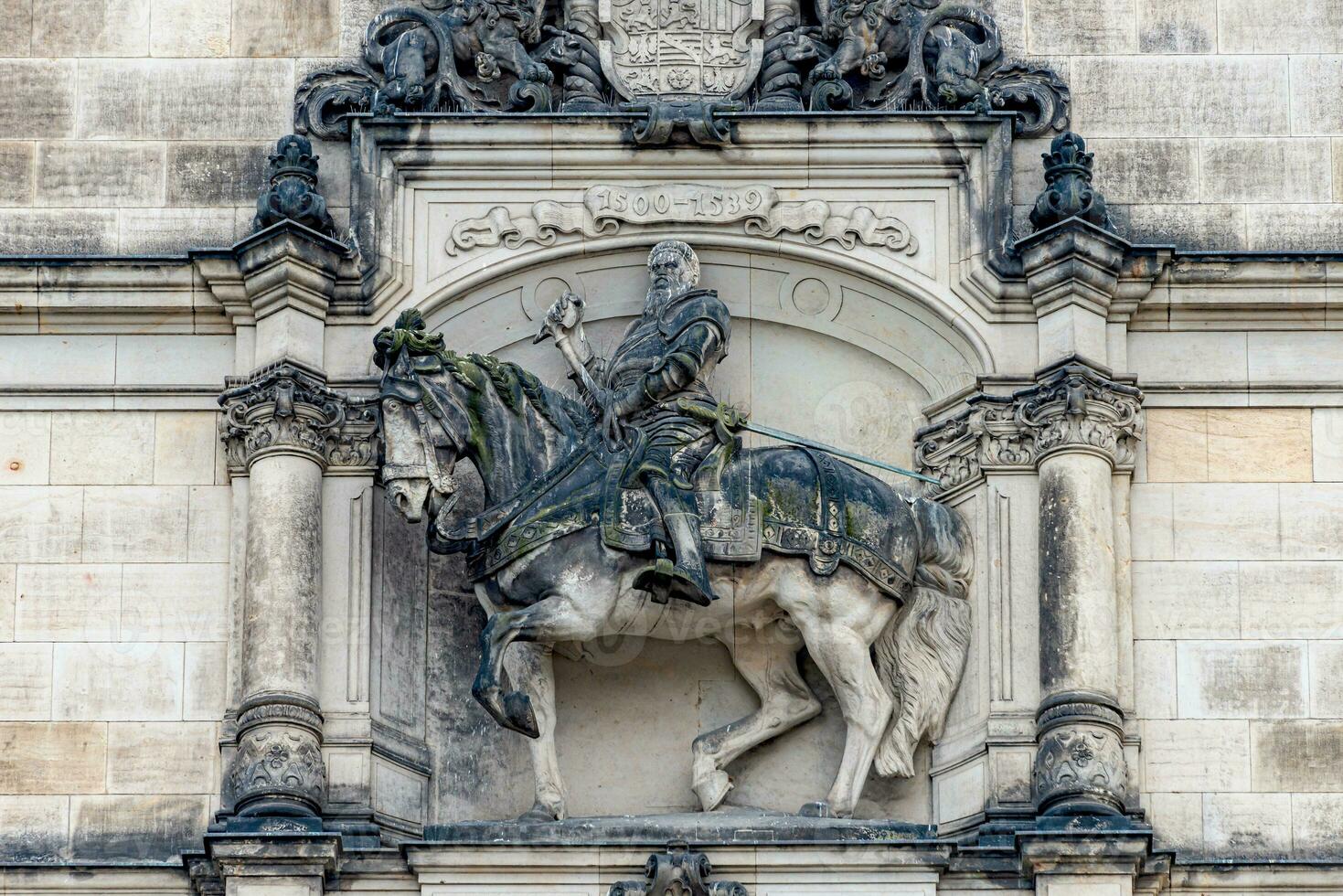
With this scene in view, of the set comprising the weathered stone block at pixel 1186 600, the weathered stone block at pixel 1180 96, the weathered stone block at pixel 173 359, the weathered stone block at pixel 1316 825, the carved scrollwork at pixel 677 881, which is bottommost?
the carved scrollwork at pixel 677 881

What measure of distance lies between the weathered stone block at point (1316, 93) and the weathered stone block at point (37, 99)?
6134mm

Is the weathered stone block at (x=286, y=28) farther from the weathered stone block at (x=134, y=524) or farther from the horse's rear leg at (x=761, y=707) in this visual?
the horse's rear leg at (x=761, y=707)

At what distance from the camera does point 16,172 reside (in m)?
19.8

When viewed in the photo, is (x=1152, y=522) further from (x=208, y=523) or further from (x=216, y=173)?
(x=216, y=173)

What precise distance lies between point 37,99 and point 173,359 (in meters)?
1.57

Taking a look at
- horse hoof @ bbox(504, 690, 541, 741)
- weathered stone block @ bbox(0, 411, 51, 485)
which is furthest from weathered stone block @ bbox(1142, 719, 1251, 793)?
weathered stone block @ bbox(0, 411, 51, 485)

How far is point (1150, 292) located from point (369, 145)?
3.91m

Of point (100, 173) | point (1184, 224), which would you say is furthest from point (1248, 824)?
point (100, 173)

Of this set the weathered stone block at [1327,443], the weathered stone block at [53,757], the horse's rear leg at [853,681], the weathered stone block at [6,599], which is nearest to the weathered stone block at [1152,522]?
the weathered stone block at [1327,443]

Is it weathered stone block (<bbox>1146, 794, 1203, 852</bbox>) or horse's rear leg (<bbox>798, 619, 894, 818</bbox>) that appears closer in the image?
weathered stone block (<bbox>1146, 794, 1203, 852</bbox>)

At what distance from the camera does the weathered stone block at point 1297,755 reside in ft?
61.0

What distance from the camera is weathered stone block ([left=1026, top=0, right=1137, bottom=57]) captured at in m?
20.0

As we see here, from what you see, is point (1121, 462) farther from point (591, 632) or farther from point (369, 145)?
point (369, 145)

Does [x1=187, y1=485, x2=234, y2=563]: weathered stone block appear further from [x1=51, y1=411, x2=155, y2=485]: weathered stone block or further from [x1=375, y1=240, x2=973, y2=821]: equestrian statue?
[x1=375, y1=240, x2=973, y2=821]: equestrian statue
